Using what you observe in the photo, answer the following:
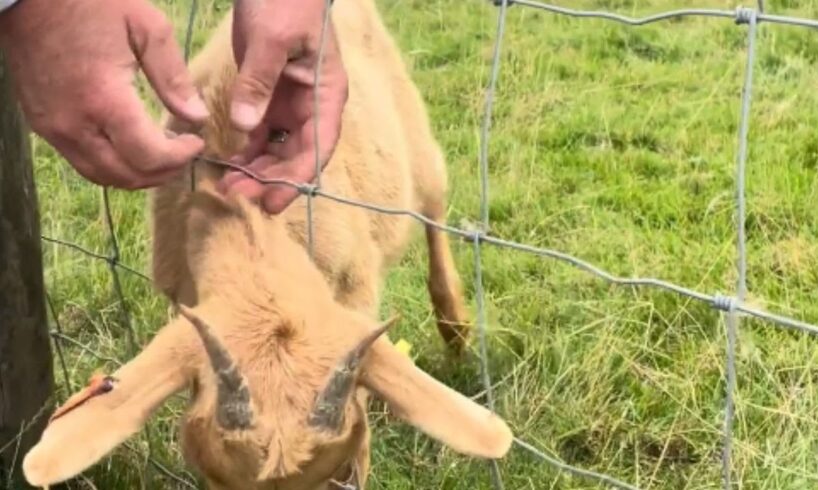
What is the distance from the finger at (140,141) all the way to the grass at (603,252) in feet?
4.19

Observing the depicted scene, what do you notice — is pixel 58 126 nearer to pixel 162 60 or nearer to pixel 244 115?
pixel 162 60

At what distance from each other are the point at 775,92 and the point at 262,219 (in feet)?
11.6

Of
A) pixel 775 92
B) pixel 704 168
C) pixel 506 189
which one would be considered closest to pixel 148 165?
pixel 506 189

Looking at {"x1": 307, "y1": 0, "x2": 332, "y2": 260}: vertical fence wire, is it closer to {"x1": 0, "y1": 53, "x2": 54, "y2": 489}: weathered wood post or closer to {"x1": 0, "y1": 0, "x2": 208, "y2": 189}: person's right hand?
{"x1": 0, "y1": 0, "x2": 208, "y2": 189}: person's right hand

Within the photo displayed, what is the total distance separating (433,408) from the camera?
2.41 m

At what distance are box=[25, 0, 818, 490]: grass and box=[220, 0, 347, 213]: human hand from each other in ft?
3.11

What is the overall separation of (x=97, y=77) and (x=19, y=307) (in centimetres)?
128

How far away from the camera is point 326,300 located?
269 cm

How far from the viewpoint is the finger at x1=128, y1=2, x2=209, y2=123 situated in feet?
7.49

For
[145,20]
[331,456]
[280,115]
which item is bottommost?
[331,456]

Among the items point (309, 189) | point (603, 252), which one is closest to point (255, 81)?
point (309, 189)

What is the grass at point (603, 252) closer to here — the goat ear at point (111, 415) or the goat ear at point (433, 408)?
the goat ear at point (433, 408)

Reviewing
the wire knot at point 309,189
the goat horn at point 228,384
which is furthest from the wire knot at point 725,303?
the wire knot at point 309,189

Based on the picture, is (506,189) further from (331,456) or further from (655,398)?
(331,456)
